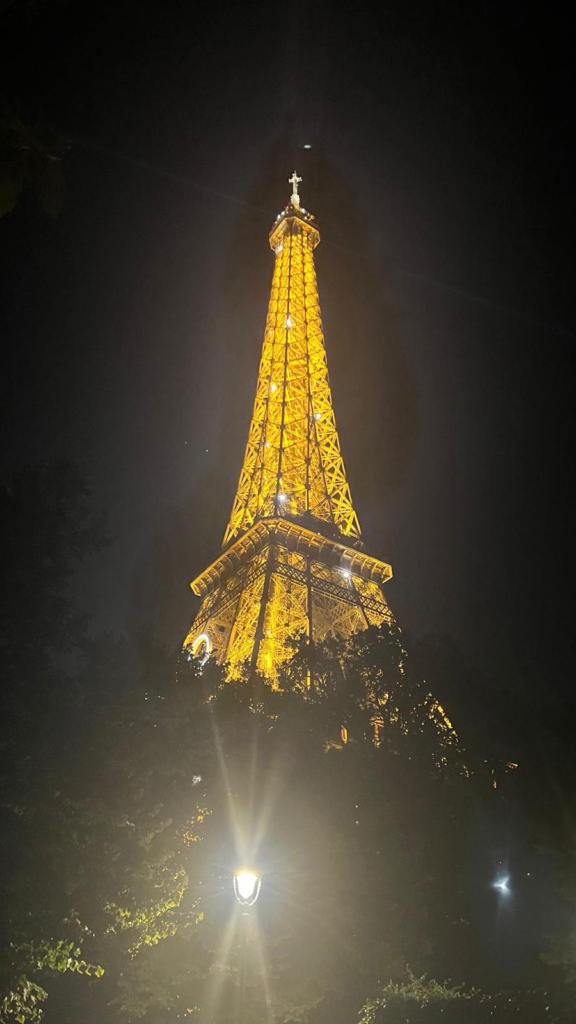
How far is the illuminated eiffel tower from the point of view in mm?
27081

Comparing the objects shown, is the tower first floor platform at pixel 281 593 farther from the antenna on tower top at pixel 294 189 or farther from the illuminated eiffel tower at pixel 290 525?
the antenna on tower top at pixel 294 189

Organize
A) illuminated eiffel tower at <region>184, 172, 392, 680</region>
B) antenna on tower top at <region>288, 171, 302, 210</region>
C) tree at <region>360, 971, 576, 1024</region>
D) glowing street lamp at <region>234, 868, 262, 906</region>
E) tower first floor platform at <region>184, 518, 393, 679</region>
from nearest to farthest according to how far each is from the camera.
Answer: glowing street lamp at <region>234, 868, 262, 906</region> < tree at <region>360, 971, 576, 1024</region> < tower first floor platform at <region>184, 518, 393, 679</region> < illuminated eiffel tower at <region>184, 172, 392, 680</region> < antenna on tower top at <region>288, 171, 302, 210</region>

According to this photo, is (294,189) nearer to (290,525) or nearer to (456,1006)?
(290,525)

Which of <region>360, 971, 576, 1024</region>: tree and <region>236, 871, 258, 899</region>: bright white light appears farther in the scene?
<region>360, 971, 576, 1024</region>: tree

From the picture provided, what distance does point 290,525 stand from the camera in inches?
1191

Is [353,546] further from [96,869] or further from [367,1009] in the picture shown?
[96,869]

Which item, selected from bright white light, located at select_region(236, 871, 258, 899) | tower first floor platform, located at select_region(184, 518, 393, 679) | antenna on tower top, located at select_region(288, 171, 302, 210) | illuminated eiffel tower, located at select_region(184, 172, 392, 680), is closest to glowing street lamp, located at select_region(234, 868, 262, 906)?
bright white light, located at select_region(236, 871, 258, 899)

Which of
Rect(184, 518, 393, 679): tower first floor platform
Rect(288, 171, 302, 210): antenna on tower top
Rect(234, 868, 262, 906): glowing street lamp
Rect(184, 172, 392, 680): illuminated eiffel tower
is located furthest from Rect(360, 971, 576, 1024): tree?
Rect(288, 171, 302, 210): antenna on tower top

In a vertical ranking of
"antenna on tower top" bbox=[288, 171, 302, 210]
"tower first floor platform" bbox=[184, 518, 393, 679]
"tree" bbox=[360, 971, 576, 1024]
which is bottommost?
"tree" bbox=[360, 971, 576, 1024]

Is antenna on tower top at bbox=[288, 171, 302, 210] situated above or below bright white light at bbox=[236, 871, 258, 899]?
above

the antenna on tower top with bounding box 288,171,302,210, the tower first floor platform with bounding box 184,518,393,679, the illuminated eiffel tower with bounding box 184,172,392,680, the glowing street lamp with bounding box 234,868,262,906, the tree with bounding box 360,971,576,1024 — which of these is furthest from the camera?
the antenna on tower top with bounding box 288,171,302,210

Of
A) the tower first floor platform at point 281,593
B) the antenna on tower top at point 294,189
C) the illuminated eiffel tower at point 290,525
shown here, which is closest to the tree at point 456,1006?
the illuminated eiffel tower at point 290,525

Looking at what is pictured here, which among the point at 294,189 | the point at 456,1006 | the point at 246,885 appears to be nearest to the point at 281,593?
the point at 456,1006

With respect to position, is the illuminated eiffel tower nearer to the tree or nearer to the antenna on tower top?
the antenna on tower top
